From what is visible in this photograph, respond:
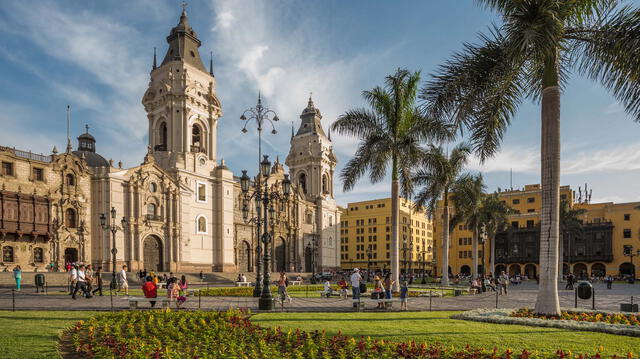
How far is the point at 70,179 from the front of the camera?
39.0 meters

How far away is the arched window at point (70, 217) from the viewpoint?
38.3m

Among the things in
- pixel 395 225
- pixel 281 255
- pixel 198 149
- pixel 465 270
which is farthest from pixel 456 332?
pixel 465 270

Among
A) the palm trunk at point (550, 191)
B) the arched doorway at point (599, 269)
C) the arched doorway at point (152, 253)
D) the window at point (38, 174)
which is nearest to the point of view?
the palm trunk at point (550, 191)

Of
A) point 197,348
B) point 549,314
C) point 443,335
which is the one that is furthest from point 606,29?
point 197,348

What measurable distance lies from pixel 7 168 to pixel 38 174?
2.41 metres

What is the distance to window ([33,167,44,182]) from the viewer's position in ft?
120

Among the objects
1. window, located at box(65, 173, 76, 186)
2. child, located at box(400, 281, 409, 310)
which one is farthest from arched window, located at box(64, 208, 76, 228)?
child, located at box(400, 281, 409, 310)

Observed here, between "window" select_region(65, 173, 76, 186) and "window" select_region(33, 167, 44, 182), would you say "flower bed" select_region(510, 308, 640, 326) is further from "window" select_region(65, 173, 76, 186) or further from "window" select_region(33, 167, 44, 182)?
"window" select_region(65, 173, 76, 186)

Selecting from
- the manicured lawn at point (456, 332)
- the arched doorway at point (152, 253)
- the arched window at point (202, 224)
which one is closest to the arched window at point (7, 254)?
the arched doorway at point (152, 253)

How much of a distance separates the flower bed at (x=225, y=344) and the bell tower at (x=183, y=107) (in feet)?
125

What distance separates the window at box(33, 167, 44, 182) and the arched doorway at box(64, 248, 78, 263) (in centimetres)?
631

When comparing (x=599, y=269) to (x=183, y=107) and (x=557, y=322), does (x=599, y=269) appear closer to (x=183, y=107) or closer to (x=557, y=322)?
(x=183, y=107)

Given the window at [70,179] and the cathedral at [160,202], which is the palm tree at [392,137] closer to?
the cathedral at [160,202]

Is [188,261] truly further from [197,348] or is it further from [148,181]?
[197,348]
